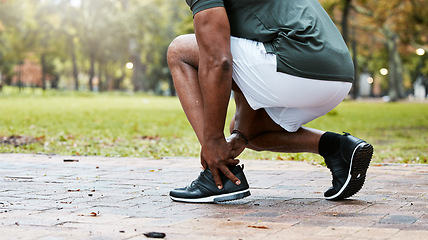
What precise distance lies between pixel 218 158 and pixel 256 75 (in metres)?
0.50

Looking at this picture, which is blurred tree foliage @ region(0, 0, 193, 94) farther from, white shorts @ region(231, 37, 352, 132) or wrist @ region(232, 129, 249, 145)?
white shorts @ region(231, 37, 352, 132)

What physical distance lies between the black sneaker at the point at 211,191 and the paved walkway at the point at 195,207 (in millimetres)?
60

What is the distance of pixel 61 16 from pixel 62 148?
152 ft

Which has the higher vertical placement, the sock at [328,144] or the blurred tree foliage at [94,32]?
the blurred tree foliage at [94,32]

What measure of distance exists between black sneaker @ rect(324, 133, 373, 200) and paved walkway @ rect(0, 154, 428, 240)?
0.08 m

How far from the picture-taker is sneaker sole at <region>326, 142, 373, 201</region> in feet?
12.1

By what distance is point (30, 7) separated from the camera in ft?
164

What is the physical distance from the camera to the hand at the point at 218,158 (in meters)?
3.56

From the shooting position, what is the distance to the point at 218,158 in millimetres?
3584

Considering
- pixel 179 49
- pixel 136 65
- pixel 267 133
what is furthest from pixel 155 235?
pixel 136 65

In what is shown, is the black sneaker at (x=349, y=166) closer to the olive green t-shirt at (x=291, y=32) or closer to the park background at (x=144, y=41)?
the olive green t-shirt at (x=291, y=32)

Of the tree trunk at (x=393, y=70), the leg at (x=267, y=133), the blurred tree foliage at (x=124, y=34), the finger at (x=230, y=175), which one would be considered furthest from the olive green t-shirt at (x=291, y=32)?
the tree trunk at (x=393, y=70)

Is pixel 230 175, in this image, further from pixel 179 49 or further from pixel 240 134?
pixel 179 49

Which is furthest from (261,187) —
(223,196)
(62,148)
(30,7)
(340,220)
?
(30,7)
